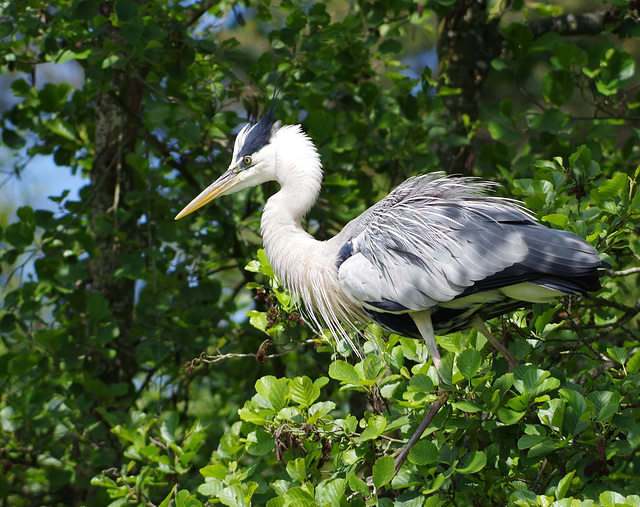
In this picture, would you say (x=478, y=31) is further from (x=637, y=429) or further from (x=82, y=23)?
(x=637, y=429)

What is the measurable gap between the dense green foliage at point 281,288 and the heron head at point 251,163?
0.27 meters

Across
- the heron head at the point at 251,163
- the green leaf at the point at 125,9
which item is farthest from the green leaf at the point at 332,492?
the green leaf at the point at 125,9

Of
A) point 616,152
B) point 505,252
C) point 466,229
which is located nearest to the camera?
point 505,252

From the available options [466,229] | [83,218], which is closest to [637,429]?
[466,229]

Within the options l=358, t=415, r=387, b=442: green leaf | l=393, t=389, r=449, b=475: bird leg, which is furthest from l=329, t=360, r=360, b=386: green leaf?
l=393, t=389, r=449, b=475: bird leg

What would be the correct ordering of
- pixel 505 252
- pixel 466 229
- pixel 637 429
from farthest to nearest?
pixel 466 229, pixel 505 252, pixel 637 429

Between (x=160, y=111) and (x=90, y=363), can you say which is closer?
(x=160, y=111)

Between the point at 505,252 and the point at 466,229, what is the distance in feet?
0.80

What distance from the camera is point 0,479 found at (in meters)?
4.15

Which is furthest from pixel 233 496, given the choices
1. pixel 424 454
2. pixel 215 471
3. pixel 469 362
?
pixel 469 362

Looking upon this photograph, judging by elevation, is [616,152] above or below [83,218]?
below

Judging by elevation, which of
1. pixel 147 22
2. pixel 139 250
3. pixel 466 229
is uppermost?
pixel 147 22

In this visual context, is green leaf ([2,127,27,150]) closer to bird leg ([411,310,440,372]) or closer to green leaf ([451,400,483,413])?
bird leg ([411,310,440,372])

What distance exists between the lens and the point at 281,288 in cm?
329
